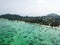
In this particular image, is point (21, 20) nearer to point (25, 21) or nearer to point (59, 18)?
point (25, 21)

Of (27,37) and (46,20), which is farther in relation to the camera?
(46,20)

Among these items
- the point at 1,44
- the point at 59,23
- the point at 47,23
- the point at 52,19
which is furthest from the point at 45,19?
the point at 1,44

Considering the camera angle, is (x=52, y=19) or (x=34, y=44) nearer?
(x=34, y=44)

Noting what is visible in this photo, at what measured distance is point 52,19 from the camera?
1368 centimetres

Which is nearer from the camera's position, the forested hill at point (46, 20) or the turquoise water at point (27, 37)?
the turquoise water at point (27, 37)

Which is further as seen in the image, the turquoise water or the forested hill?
the forested hill

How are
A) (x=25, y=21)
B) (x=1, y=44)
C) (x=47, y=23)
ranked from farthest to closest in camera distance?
(x=25, y=21) → (x=47, y=23) → (x=1, y=44)

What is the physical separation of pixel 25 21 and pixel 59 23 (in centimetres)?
677

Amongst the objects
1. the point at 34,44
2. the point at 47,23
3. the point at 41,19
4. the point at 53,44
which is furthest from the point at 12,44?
the point at 41,19

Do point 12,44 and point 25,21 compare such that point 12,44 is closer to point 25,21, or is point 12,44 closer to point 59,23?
point 59,23

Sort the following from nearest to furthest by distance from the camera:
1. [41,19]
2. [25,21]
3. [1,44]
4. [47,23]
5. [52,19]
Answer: [1,44] → [52,19] → [47,23] → [41,19] → [25,21]

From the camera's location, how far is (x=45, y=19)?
1574 centimetres

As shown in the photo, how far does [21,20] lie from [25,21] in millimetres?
1067

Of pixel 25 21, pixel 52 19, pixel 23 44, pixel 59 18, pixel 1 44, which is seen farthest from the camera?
pixel 25 21
